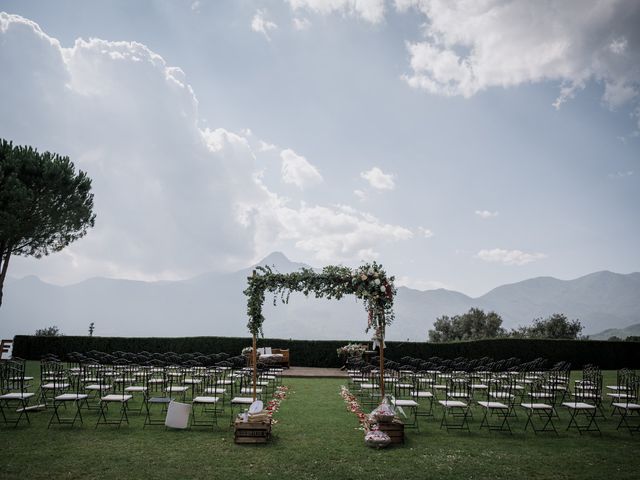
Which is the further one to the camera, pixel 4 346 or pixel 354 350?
pixel 354 350

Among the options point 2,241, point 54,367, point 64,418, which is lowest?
point 64,418

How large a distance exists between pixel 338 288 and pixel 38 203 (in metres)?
18.0

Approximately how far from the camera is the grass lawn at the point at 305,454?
637 cm

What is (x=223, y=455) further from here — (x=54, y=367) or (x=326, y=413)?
(x=54, y=367)

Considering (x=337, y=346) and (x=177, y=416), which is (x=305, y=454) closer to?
(x=177, y=416)

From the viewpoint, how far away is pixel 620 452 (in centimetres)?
757

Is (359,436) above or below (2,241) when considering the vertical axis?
below

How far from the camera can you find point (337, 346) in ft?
80.4

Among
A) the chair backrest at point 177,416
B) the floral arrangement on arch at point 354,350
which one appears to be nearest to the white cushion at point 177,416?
the chair backrest at point 177,416

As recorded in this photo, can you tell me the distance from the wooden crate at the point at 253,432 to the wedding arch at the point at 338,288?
1.54 metres

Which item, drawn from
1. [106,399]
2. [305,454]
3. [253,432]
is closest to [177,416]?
[106,399]

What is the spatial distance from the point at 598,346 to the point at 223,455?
967 inches

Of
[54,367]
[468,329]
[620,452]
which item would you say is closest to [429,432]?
[620,452]

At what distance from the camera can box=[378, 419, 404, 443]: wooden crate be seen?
8.11 metres
